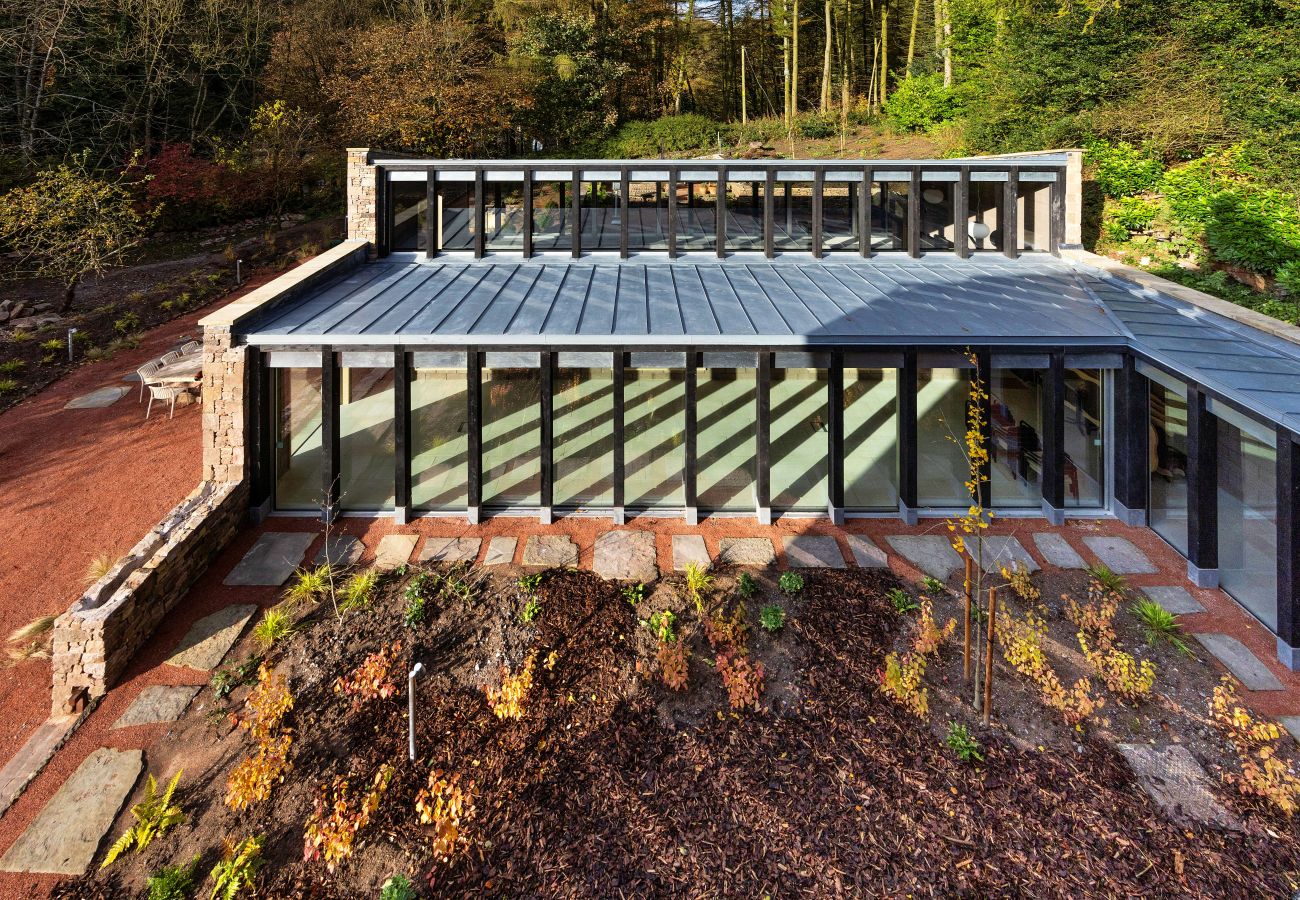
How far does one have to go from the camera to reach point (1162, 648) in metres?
6.52

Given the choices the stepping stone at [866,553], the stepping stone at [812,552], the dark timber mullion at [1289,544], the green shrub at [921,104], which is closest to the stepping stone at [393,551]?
the stepping stone at [812,552]

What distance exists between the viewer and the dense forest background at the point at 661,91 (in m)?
13.5

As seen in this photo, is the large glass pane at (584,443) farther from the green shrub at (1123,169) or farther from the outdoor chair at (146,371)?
the green shrub at (1123,169)

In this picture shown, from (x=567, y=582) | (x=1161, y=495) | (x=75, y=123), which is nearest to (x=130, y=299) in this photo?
(x=75, y=123)

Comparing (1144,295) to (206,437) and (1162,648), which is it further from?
(206,437)

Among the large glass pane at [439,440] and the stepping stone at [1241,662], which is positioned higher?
the large glass pane at [439,440]

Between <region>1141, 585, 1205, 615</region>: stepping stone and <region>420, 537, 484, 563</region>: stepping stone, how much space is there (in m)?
8.68

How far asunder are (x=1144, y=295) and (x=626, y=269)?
29.8 feet

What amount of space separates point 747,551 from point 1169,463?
6091 mm

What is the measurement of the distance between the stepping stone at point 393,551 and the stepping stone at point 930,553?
22.3 ft

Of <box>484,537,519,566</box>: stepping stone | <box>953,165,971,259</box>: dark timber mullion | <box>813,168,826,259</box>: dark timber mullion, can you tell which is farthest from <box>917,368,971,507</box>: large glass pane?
<box>484,537,519,566</box>: stepping stone

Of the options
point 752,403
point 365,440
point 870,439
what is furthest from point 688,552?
point 365,440

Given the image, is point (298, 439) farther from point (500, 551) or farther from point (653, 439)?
point (653, 439)

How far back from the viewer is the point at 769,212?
483 inches
